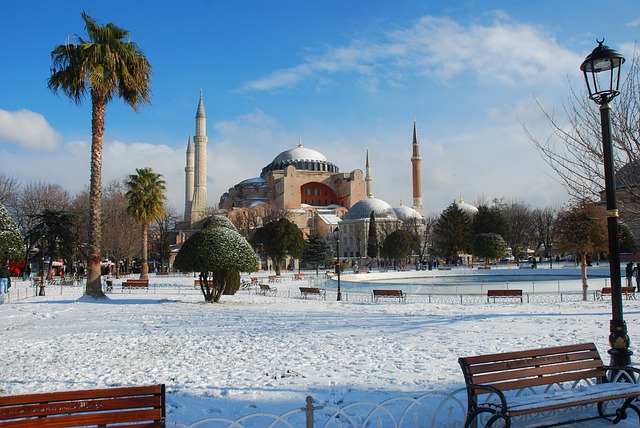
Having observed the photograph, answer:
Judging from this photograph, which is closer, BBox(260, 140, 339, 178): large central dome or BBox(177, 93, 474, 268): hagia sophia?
BBox(177, 93, 474, 268): hagia sophia

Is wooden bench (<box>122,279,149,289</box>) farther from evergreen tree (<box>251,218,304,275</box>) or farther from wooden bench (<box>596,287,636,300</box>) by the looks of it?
wooden bench (<box>596,287,636,300</box>)

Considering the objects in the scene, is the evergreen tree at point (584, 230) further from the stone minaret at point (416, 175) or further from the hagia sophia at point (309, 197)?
the stone minaret at point (416, 175)

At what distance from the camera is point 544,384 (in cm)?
417

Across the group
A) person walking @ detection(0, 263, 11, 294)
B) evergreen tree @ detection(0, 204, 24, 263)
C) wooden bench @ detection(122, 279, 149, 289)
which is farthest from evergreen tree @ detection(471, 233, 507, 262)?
person walking @ detection(0, 263, 11, 294)

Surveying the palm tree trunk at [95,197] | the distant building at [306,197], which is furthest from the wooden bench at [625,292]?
the distant building at [306,197]

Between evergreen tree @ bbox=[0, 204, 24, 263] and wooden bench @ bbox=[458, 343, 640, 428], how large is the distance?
52.5 ft

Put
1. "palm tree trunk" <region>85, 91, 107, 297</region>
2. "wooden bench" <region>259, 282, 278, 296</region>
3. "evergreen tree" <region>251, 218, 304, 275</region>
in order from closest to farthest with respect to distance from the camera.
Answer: "palm tree trunk" <region>85, 91, 107, 297</region>
"wooden bench" <region>259, 282, 278, 296</region>
"evergreen tree" <region>251, 218, 304, 275</region>

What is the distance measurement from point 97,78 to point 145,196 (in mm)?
13168

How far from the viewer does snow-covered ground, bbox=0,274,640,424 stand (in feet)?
16.9

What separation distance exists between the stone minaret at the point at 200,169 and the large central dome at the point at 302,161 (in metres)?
19.9

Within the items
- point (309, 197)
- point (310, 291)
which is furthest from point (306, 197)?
point (310, 291)

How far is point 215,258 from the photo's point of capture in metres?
13.6

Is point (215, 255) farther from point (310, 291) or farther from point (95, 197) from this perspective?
point (310, 291)

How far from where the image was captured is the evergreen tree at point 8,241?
15828mm
